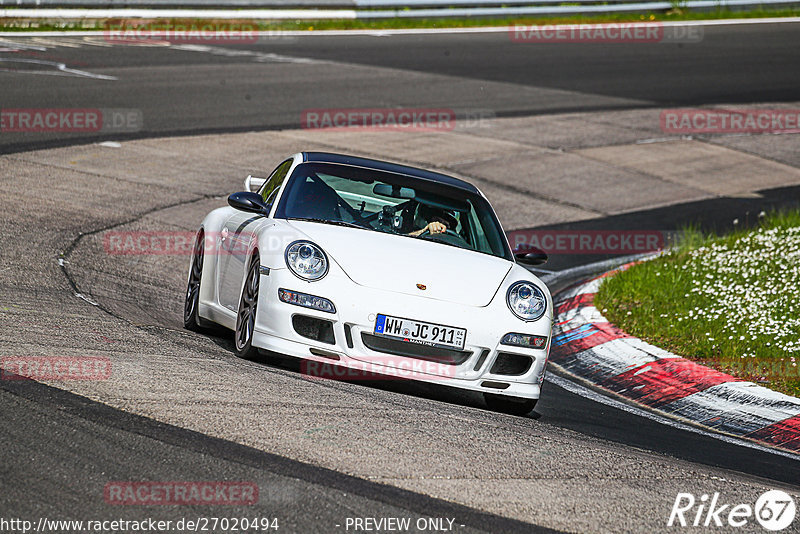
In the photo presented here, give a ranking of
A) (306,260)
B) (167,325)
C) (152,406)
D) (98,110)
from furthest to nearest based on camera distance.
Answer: (98,110) < (167,325) < (306,260) < (152,406)

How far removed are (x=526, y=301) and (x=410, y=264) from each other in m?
0.74

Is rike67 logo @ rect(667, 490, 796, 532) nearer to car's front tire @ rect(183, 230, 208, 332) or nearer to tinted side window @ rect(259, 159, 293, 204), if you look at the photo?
tinted side window @ rect(259, 159, 293, 204)

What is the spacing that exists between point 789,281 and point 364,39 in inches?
720

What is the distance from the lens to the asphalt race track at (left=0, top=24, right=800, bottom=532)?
4.47 meters

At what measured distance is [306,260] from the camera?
660cm

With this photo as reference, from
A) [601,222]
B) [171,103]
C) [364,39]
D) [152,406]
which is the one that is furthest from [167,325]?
[364,39]

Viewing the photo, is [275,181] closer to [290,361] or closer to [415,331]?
[290,361]

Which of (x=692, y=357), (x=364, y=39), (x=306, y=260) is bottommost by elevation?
(x=692, y=357)

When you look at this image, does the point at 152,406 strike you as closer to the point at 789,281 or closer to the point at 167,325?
the point at 167,325
